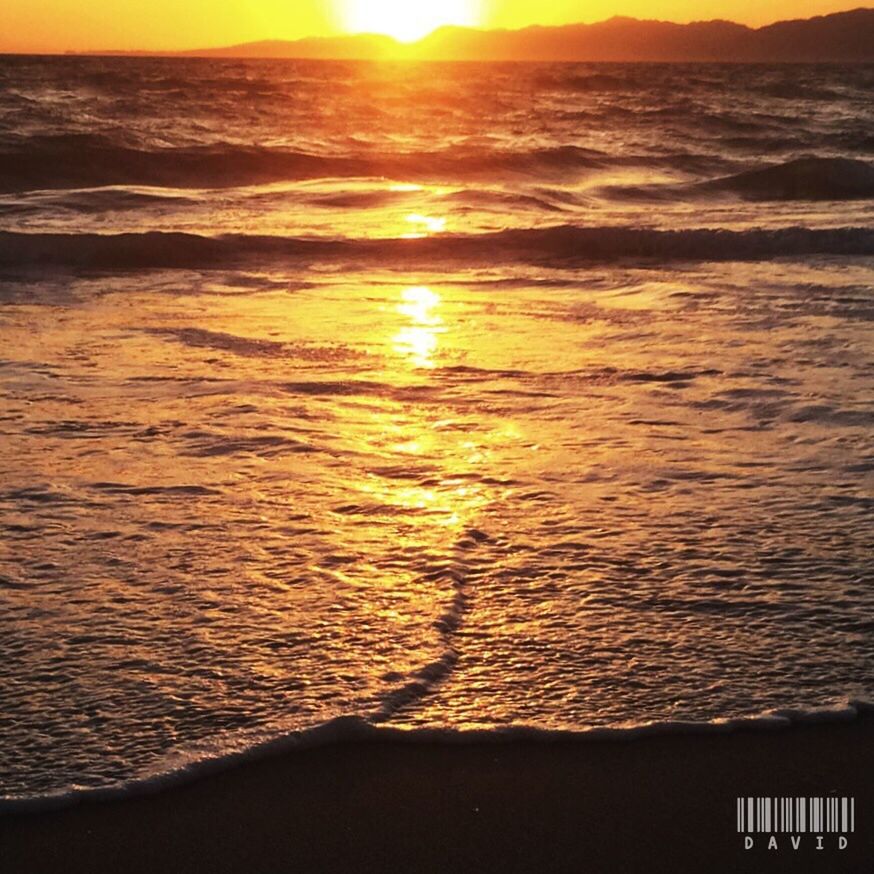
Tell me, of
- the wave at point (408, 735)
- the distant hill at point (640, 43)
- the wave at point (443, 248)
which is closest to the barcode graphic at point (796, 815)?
the wave at point (408, 735)

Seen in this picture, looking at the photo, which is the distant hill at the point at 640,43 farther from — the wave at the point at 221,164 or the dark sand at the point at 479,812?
the dark sand at the point at 479,812

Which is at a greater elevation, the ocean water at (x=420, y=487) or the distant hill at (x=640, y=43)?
the distant hill at (x=640, y=43)

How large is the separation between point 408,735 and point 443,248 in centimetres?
978

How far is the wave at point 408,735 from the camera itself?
9.71 ft

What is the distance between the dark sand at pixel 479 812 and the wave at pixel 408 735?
0.06 feet

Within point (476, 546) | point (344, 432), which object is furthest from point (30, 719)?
point (344, 432)

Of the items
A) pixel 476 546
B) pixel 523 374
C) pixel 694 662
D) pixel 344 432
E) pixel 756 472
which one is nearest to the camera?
pixel 694 662

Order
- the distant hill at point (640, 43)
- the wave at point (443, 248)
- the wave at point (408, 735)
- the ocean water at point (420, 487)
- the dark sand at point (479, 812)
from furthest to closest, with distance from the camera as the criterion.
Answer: the distant hill at point (640, 43), the wave at point (443, 248), the ocean water at point (420, 487), the wave at point (408, 735), the dark sand at point (479, 812)

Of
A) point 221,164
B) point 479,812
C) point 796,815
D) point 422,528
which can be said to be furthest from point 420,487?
point 221,164

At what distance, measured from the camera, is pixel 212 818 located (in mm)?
2811

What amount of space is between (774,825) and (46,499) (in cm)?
282

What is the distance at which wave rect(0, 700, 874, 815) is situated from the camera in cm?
296

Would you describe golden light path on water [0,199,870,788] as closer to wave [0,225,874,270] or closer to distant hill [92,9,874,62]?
wave [0,225,874,270]

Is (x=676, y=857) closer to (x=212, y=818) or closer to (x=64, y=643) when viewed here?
(x=212, y=818)
